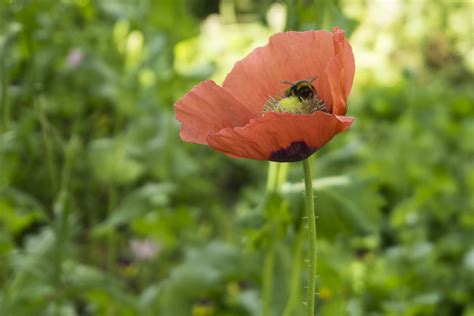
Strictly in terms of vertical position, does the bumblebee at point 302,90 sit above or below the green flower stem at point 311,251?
above

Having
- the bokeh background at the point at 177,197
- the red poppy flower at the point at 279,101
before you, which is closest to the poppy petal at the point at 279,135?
the red poppy flower at the point at 279,101

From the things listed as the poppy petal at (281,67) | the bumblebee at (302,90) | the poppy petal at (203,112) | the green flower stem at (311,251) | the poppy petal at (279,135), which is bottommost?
the green flower stem at (311,251)

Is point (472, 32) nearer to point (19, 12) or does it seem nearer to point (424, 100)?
point (424, 100)

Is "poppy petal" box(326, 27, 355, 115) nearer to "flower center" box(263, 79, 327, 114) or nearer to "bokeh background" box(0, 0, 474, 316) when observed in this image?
"flower center" box(263, 79, 327, 114)

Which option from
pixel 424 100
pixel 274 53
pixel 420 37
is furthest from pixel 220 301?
pixel 420 37

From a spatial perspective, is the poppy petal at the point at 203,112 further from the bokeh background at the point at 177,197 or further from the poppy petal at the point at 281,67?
the bokeh background at the point at 177,197

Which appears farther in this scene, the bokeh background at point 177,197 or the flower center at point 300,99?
the bokeh background at point 177,197

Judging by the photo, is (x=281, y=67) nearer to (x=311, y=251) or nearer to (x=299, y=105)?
(x=299, y=105)
